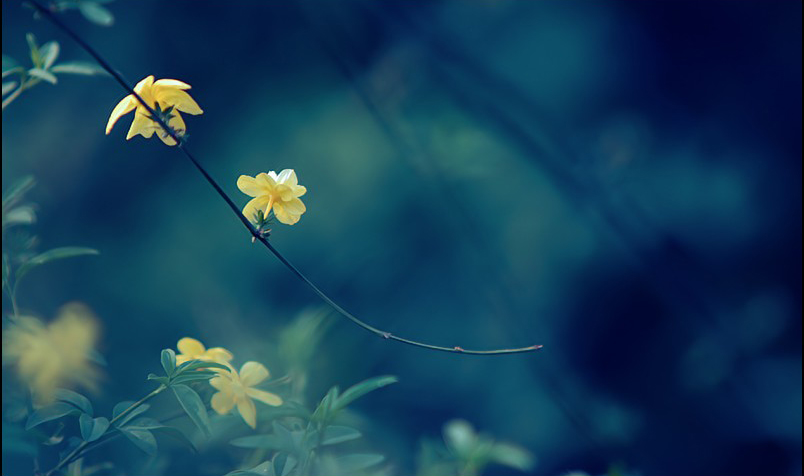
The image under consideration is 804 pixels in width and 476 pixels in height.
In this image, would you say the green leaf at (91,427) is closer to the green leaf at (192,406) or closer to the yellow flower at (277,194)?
the green leaf at (192,406)

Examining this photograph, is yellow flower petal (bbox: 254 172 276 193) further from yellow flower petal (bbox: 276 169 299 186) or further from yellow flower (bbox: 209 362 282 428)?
yellow flower (bbox: 209 362 282 428)

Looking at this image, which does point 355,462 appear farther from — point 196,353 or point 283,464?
point 196,353

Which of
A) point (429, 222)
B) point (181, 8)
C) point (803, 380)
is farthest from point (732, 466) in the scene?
point (181, 8)

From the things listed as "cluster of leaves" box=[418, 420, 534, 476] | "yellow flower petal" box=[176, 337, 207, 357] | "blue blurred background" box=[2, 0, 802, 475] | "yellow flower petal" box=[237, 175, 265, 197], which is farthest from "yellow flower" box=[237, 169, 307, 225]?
"blue blurred background" box=[2, 0, 802, 475]

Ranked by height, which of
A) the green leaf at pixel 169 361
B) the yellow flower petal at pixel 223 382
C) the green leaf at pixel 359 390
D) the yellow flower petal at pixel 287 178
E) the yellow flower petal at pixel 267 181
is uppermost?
the yellow flower petal at pixel 287 178

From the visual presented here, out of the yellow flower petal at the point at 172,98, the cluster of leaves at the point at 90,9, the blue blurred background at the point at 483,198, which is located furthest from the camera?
the blue blurred background at the point at 483,198

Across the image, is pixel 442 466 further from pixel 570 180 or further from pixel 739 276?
pixel 739 276

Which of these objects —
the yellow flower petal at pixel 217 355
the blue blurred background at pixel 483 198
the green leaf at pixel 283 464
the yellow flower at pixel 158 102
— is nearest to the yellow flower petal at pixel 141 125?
the yellow flower at pixel 158 102
